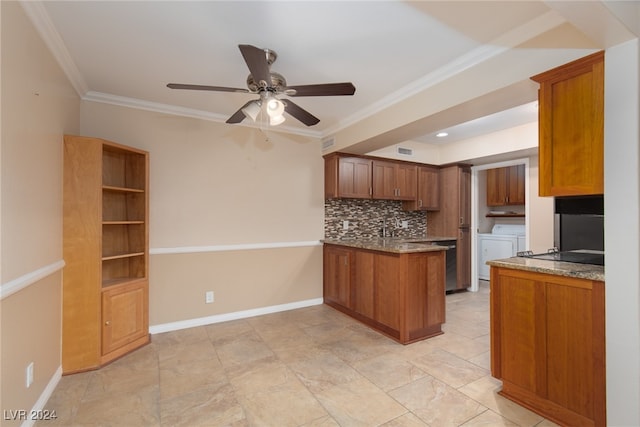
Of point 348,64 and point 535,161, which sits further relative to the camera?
point 535,161

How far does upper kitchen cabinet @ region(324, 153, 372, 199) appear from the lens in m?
4.11

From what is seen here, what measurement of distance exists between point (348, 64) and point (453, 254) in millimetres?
3686

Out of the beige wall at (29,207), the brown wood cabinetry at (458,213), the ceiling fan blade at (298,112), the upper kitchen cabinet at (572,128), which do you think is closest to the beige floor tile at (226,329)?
the beige wall at (29,207)

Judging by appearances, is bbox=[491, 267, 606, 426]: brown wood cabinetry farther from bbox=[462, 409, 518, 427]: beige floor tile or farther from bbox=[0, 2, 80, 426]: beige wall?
bbox=[0, 2, 80, 426]: beige wall

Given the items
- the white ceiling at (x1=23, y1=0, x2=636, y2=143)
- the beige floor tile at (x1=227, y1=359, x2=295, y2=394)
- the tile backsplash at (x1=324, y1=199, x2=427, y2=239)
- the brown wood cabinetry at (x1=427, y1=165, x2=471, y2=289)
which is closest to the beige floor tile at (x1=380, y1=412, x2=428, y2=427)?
the beige floor tile at (x1=227, y1=359, x2=295, y2=394)

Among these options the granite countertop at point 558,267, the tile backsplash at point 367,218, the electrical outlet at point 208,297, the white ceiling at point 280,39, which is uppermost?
the white ceiling at point 280,39

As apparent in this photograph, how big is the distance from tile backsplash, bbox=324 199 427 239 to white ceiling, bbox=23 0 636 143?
6.29 ft

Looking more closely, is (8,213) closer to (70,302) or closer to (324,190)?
(70,302)

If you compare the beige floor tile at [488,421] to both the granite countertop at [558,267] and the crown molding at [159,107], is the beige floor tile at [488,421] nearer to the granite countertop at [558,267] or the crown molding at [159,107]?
the granite countertop at [558,267]

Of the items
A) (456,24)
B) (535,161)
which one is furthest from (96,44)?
(535,161)

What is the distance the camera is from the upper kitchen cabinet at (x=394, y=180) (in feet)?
14.6

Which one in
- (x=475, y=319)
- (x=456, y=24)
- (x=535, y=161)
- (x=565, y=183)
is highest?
(x=456, y=24)

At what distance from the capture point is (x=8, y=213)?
1.53 metres

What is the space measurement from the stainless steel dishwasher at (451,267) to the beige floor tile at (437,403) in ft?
9.26
